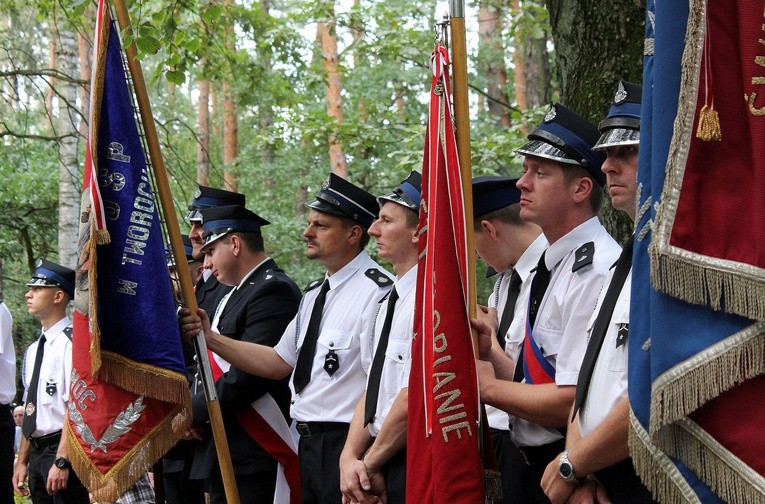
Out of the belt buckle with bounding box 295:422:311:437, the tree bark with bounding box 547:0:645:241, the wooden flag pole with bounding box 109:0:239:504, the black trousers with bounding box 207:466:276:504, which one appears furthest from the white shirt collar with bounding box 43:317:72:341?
the tree bark with bounding box 547:0:645:241

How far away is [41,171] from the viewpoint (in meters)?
14.7

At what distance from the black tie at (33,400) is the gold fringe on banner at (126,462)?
10.7 ft

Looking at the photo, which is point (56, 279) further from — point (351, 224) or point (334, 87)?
point (334, 87)

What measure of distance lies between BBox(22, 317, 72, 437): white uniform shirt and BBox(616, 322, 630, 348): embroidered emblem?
539cm

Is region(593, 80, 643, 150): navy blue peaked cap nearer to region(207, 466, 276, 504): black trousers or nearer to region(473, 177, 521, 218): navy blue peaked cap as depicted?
region(473, 177, 521, 218): navy blue peaked cap

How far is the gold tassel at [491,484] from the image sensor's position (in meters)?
3.70

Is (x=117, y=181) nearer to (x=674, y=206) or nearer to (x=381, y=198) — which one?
(x=381, y=198)

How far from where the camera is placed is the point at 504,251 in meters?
4.64

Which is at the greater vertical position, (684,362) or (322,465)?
(684,362)

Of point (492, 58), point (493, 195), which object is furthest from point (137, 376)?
point (492, 58)

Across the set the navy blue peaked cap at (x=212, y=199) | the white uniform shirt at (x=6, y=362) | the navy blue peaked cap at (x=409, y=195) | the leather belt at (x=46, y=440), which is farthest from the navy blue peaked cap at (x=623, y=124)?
the white uniform shirt at (x=6, y=362)

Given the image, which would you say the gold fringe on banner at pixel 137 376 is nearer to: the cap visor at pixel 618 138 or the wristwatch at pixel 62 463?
the cap visor at pixel 618 138

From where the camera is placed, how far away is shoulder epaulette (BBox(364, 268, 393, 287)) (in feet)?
17.3

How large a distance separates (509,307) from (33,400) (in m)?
4.86
